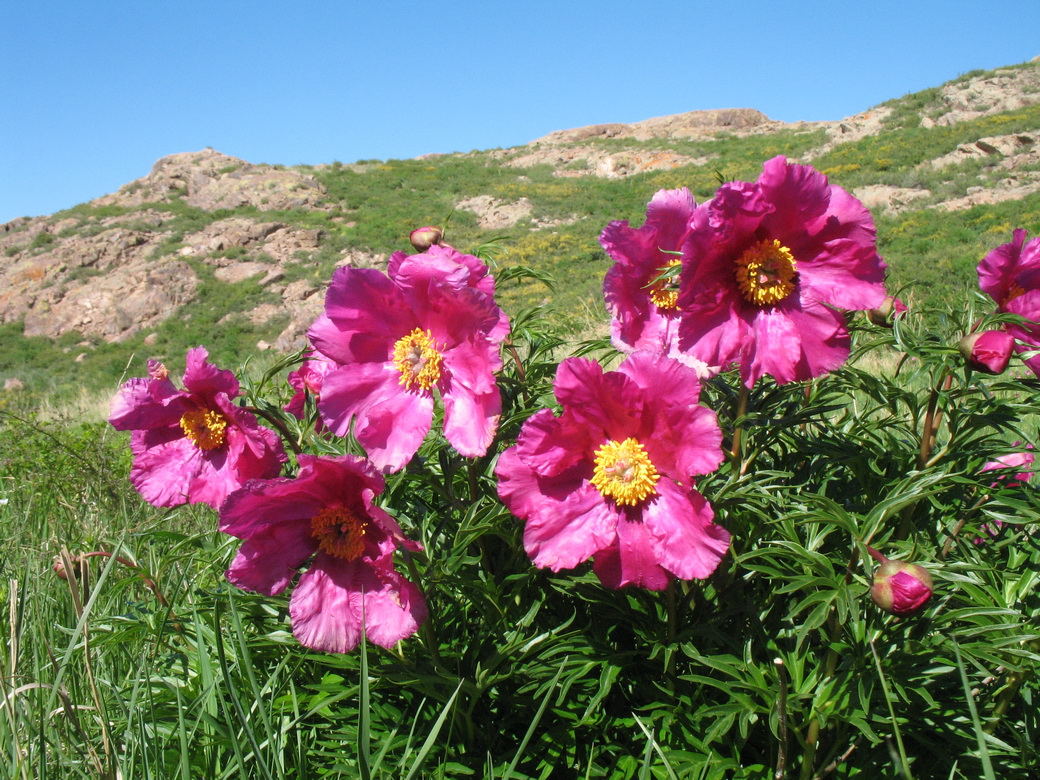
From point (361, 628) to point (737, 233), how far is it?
3.38 ft

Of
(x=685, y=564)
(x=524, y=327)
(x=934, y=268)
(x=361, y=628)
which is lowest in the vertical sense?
(x=934, y=268)

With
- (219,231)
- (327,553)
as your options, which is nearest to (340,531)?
(327,553)

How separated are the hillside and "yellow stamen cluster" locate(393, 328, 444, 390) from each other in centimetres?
1185

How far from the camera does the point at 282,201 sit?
31.1 meters

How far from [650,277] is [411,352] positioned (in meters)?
0.55

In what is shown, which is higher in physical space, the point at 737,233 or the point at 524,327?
the point at 737,233

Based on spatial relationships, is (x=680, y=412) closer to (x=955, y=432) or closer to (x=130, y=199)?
(x=955, y=432)

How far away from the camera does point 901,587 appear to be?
3.64ft

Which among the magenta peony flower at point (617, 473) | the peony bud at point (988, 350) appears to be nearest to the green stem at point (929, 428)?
the peony bud at point (988, 350)

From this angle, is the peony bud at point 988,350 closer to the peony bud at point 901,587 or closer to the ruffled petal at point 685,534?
the peony bud at point 901,587

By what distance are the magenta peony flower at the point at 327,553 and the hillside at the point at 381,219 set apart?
12.0 metres

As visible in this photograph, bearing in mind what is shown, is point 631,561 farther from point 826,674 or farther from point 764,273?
point 764,273

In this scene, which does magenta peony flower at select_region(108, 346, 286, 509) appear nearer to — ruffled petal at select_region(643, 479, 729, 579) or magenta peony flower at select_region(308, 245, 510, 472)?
magenta peony flower at select_region(308, 245, 510, 472)

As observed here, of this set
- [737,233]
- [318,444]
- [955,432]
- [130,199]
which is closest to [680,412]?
[737,233]
